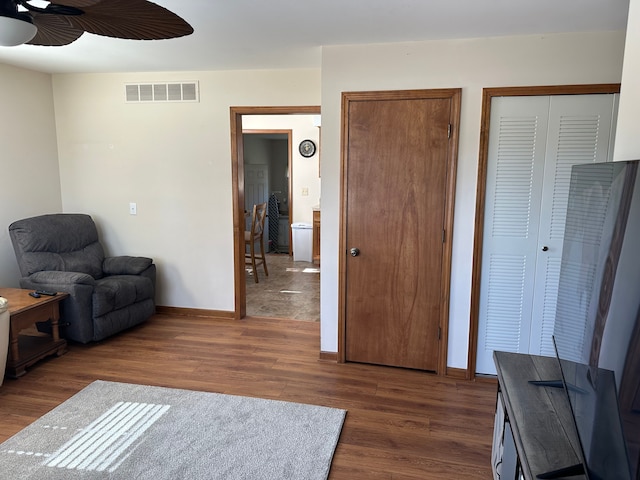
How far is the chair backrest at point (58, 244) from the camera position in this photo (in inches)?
141

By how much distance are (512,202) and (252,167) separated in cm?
577

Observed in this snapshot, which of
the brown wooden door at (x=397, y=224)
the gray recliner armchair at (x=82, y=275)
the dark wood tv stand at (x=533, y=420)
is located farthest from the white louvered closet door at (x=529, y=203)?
the gray recliner armchair at (x=82, y=275)

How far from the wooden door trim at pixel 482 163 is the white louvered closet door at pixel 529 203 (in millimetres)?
34

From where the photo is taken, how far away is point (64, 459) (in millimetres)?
2127

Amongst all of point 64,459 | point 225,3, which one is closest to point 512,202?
point 225,3

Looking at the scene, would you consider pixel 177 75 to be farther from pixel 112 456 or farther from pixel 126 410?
pixel 112 456

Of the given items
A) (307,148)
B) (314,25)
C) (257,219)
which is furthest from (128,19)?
(307,148)

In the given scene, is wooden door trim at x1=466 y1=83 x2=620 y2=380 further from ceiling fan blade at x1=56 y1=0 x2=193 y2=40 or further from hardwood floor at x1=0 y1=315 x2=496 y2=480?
ceiling fan blade at x1=56 y1=0 x2=193 y2=40

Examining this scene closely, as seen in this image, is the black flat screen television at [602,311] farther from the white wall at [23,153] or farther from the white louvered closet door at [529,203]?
the white wall at [23,153]

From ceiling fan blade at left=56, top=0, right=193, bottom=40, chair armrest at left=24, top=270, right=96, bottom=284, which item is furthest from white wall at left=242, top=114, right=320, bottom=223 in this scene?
ceiling fan blade at left=56, top=0, right=193, bottom=40

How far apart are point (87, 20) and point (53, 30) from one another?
311 millimetres

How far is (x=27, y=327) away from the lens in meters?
3.01

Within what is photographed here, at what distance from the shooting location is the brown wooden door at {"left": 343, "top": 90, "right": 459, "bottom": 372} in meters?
2.89

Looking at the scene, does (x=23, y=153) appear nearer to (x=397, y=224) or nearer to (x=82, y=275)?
(x=82, y=275)
